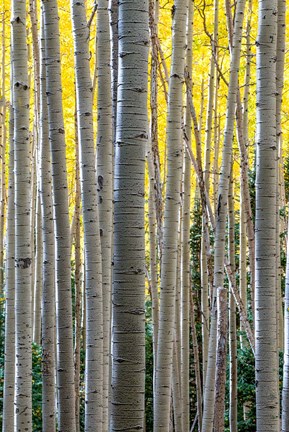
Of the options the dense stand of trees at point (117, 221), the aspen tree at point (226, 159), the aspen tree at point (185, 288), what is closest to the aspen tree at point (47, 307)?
the dense stand of trees at point (117, 221)

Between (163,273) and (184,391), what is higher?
(163,273)

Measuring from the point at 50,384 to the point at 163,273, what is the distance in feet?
2.76

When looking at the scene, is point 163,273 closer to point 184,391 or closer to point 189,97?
point 189,97

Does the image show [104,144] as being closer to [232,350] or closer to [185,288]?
[185,288]

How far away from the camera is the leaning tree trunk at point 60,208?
3430mm

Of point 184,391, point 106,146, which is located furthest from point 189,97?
point 184,391

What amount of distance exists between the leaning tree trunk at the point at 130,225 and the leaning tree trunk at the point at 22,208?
1.70 m

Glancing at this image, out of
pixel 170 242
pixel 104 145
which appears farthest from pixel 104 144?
pixel 170 242

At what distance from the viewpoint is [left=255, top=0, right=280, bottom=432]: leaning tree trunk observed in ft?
9.54

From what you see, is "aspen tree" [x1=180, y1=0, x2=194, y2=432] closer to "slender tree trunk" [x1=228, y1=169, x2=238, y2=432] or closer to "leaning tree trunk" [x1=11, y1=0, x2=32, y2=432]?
"slender tree trunk" [x1=228, y1=169, x2=238, y2=432]

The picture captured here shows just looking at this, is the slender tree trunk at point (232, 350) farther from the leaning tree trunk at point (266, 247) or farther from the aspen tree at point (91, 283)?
the leaning tree trunk at point (266, 247)

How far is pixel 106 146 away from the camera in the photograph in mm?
3441

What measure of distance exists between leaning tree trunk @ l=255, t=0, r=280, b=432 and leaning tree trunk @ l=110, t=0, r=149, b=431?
3.70 ft

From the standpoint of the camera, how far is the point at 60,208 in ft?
11.3
